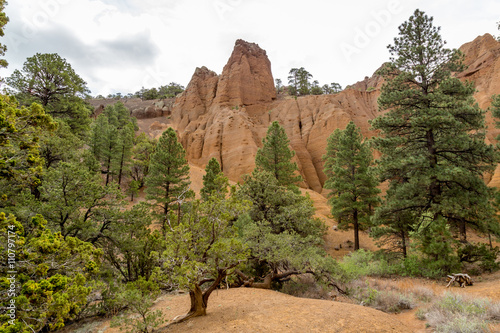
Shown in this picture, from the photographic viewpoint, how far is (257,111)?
53812mm

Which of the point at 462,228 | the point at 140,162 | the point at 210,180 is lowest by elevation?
the point at 462,228

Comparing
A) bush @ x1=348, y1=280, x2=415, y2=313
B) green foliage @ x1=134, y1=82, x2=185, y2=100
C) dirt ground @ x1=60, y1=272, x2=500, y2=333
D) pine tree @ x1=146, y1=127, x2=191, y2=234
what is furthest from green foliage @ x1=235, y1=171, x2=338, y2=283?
green foliage @ x1=134, y1=82, x2=185, y2=100

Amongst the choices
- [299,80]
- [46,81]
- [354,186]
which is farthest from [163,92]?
[354,186]

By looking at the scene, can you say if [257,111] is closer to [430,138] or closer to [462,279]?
[430,138]

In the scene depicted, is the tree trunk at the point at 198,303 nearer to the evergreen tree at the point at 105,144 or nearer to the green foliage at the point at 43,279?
the green foliage at the point at 43,279

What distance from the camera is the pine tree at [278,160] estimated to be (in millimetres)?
24875

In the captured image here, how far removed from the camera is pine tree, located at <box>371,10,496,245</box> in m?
11.6

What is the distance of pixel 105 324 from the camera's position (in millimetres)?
9086

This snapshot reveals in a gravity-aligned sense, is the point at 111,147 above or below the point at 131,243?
above

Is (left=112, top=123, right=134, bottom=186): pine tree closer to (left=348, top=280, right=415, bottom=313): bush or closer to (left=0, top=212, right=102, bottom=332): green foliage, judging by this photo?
(left=0, top=212, right=102, bottom=332): green foliage

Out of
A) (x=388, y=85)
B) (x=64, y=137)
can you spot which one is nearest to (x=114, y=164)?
(x=64, y=137)

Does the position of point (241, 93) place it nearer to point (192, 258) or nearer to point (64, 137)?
point (64, 137)

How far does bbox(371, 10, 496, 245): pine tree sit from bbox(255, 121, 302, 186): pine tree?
37.2ft

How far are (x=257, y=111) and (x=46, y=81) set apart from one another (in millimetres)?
39919
